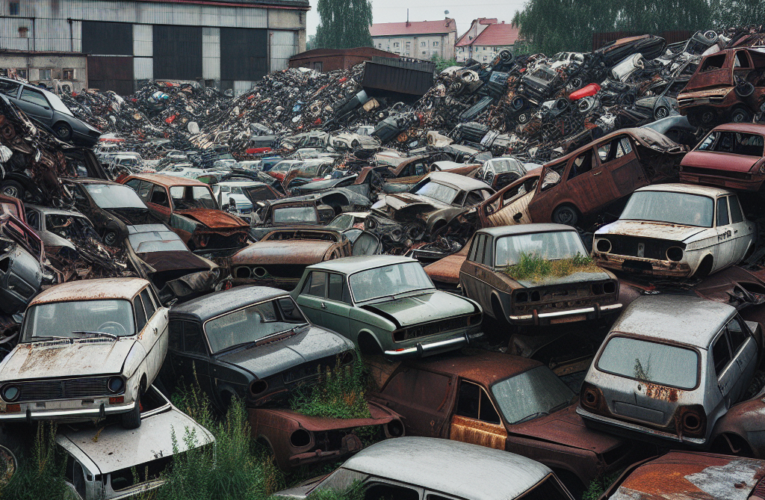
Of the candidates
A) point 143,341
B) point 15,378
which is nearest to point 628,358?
point 143,341

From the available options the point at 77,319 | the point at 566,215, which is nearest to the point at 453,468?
the point at 77,319

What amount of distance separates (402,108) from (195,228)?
2465cm

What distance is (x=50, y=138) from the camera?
1329 cm

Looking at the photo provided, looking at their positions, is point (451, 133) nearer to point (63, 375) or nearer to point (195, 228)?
point (195, 228)

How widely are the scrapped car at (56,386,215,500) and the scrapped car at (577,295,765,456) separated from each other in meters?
3.72

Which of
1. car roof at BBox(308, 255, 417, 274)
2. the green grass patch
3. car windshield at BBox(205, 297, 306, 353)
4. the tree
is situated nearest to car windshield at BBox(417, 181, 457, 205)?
car roof at BBox(308, 255, 417, 274)

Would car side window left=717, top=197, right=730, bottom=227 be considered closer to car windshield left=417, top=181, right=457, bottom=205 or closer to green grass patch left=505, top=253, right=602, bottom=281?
green grass patch left=505, top=253, right=602, bottom=281

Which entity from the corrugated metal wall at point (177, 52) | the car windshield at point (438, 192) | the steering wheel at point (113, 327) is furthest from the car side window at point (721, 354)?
Result: the corrugated metal wall at point (177, 52)

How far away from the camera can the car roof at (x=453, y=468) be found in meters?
4.34

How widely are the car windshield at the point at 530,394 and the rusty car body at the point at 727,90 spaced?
9522 mm

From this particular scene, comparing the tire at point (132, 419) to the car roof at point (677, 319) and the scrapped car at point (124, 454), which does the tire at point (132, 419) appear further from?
the car roof at point (677, 319)

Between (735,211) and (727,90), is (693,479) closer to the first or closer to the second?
(735,211)

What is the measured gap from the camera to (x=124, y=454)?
596 centimetres

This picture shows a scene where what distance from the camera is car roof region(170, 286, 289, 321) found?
7844 millimetres
